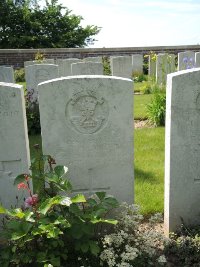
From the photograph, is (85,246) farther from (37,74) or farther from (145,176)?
(37,74)

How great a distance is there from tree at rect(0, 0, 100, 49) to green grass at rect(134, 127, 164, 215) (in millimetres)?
17670

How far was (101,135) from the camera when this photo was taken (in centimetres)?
330

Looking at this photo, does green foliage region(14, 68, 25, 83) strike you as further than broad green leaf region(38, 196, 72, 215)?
→ Yes

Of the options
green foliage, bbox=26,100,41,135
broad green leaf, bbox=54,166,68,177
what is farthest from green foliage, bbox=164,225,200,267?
green foliage, bbox=26,100,41,135

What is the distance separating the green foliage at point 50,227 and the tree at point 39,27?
→ 2088 centimetres

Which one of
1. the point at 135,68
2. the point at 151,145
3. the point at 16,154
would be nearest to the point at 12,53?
the point at 135,68

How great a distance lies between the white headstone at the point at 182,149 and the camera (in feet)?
10.3

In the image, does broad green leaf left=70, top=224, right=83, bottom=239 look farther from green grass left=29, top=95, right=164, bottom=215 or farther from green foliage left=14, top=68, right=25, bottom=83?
green foliage left=14, top=68, right=25, bottom=83

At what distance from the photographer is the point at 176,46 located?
715 inches

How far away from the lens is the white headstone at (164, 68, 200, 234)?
10.3 feet

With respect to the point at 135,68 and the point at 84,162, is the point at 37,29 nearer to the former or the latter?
the point at 135,68

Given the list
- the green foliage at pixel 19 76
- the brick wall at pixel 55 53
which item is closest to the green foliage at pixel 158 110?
the green foliage at pixel 19 76

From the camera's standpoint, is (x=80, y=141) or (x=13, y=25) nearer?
(x=80, y=141)

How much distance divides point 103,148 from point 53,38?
2170 cm
